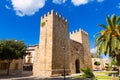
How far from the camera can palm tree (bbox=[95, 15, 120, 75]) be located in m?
19.8

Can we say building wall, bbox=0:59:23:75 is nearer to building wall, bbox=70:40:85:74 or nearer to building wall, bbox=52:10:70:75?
building wall, bbox=52:10:70:75

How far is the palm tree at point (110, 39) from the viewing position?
19750mm

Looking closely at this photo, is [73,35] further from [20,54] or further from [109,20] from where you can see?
[109,20]

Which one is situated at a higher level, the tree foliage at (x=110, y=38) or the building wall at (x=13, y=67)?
the tree foliage at (x=110, y=38)

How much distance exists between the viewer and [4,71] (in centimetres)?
3133

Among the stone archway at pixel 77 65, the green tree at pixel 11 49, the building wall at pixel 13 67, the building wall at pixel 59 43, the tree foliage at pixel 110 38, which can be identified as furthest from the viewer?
the stone archway at pixel 77 65

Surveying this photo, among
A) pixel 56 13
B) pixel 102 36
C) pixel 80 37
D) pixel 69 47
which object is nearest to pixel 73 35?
pixel 80 37

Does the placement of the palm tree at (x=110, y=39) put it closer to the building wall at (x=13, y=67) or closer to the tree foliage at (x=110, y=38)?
the tree foliage at (x=110, y=38)

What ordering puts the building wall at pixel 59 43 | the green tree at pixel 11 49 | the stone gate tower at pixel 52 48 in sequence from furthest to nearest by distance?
the building wall at pixel 59 43 < the green tree at pixel 11 49 < the stone gate tower at pixel 52 48

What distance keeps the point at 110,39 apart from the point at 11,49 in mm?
18278

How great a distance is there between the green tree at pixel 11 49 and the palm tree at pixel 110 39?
15886mm

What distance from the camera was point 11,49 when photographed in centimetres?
2784

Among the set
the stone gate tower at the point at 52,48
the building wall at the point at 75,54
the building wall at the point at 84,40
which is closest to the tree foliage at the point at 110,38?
the stone gate tower at the point at 52,48

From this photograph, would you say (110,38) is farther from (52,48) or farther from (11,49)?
(11,49)
